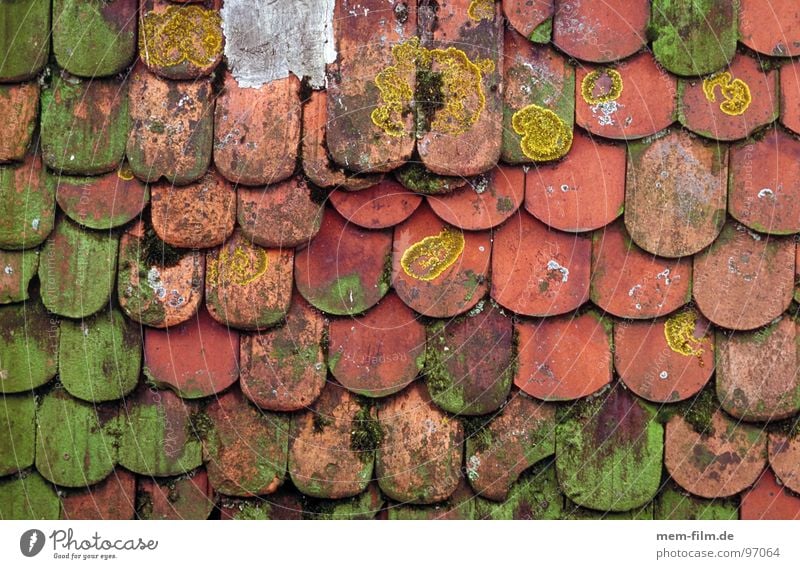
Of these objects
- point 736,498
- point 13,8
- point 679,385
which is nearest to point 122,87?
point 13,8

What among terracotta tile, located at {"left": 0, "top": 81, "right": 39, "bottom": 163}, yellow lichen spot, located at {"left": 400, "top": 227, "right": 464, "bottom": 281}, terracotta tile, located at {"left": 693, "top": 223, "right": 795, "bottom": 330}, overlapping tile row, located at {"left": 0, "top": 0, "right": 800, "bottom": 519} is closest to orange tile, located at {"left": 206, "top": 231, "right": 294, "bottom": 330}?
overlapping tile row, located at {"left": 0, "top": 0, "right": 800, "bottom": 519}

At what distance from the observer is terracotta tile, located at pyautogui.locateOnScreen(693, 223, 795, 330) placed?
6.40 feet

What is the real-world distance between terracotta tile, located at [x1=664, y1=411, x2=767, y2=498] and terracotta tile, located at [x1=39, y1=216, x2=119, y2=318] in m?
1.16

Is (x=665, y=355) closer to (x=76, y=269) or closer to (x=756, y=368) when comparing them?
(x=756, y=368)

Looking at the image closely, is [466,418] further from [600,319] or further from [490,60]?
[490,60]

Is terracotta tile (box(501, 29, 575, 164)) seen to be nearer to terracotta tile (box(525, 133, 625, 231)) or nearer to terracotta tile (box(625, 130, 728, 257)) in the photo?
terracotta tile (box(525, 133, 625, 231))

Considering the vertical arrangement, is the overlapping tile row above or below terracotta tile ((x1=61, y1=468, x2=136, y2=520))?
above

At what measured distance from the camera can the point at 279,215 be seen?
76.1 inches

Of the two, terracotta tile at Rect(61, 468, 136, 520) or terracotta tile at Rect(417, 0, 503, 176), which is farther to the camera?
terracotta tile at Rect(61, 468, 136, 520)

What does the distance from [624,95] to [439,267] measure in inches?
19.4

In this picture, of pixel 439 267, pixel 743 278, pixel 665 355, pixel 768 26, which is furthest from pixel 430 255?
pixel 768 26

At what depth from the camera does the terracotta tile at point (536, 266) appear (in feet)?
6.38

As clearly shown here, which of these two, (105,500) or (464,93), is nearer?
(464,93)

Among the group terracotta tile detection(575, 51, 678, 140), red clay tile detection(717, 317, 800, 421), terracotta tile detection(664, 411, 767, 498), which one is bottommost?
terracotta tile detection(664, 411, 767, 498)
